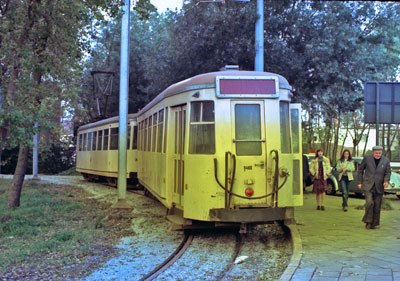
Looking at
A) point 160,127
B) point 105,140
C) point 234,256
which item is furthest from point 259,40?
point 105,140

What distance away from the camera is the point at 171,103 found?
367 inches

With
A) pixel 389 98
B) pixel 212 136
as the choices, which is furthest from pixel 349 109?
pixel 212 136

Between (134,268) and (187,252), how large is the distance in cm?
124

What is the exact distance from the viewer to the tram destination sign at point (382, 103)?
10492mm

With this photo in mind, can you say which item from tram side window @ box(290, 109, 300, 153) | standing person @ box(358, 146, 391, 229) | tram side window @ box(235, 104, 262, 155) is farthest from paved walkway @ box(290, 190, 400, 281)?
tram side window @ box(235, 104, 262, 155)

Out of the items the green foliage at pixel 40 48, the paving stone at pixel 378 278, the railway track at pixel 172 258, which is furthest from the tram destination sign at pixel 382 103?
the green foliage at pixel 40 48

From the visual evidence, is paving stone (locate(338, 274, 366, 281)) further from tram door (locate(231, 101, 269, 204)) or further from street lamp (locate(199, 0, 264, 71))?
street lamp (locate(199, 0, 264, 71))

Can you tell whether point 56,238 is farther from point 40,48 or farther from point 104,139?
point 104,139

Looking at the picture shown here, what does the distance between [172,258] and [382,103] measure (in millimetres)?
6186

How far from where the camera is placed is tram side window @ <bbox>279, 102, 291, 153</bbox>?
831 centimetres

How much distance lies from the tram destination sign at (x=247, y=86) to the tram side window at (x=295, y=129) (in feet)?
2.15

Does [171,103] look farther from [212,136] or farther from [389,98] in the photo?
[389,98]

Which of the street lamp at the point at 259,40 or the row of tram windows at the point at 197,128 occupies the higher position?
the street lamp at the point at 259,40

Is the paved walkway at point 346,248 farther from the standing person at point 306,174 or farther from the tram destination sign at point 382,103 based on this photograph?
the standing person at point 306,174
